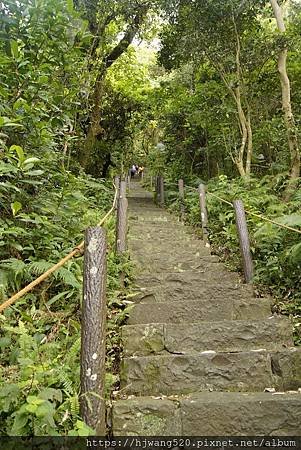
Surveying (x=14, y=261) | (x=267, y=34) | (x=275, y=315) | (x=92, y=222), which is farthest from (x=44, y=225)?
(x=267, y=34)

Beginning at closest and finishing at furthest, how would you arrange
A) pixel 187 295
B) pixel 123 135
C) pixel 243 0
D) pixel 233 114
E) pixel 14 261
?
pixel 14 261 → pixel 187 295 → pixel 243 0 → pixel 233 114 → pixel 123 135

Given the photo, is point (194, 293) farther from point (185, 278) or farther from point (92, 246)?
point (92, 246)

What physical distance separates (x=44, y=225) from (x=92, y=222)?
1757 millimetres

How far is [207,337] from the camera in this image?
11.6 feet

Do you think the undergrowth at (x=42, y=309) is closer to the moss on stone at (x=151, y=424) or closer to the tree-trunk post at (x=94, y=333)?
the tree-trunk post at (x=94, y=333)

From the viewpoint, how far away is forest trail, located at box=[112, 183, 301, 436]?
105 inches

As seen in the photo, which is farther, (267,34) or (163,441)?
(267,34)

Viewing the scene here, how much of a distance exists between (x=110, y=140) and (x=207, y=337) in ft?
36.6

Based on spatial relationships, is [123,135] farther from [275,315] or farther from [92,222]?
[275,315]

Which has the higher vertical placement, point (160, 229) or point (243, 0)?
point (243, 0)

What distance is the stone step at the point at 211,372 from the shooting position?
3.05 meters

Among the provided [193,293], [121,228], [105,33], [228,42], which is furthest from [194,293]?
[105,33]

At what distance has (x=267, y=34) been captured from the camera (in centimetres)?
869

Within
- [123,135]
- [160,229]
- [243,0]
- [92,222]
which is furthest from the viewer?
[123,135]
